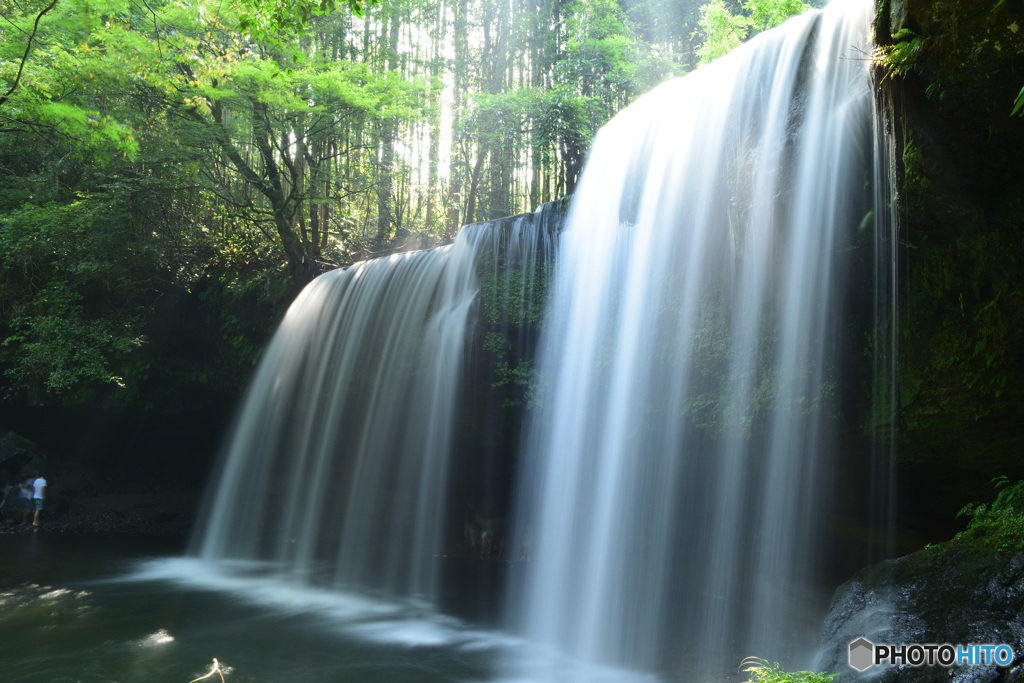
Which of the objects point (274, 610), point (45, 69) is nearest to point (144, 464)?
point (274, 610)

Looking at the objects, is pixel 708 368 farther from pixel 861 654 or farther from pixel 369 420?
pixel 369 420

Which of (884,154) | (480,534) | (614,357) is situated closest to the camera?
(884,154)

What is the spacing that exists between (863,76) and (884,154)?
730mm

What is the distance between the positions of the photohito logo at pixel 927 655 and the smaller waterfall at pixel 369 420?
5.53m

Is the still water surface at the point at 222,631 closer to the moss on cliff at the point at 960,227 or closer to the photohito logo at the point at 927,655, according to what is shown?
the photohito logo at the point at 927,655

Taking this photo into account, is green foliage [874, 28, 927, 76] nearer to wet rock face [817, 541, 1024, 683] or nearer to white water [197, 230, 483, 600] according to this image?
wet rock face [817, 541, 1024, 683]

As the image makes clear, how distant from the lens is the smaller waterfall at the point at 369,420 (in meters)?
9.64

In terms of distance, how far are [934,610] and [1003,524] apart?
79cm

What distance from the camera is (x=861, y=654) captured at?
4.17 m

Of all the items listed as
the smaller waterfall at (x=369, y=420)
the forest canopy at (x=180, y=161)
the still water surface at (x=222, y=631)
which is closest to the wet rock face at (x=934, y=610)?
the still water surface at (x=222, y=631)

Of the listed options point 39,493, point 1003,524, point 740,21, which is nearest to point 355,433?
point 39,493

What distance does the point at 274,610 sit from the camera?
8680mm

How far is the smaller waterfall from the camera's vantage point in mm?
9641

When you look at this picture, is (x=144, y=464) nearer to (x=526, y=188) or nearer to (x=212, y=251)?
(x=212, y=251)
